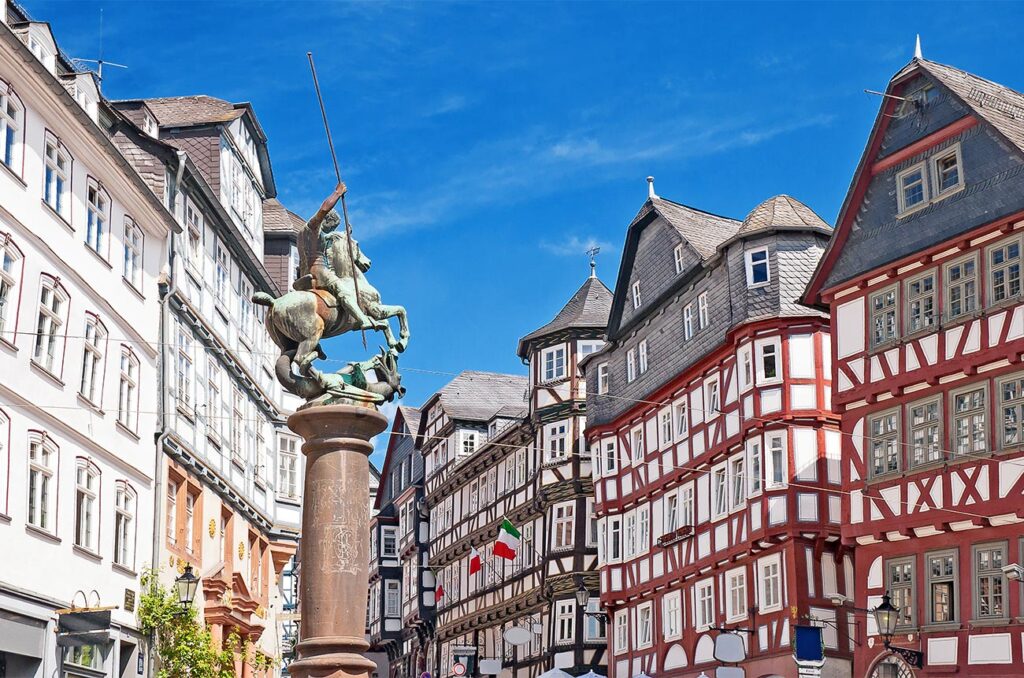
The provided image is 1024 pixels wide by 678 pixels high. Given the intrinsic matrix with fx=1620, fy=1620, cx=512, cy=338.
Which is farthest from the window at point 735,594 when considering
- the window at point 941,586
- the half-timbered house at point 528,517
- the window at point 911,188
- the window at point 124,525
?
the window at point 124,525

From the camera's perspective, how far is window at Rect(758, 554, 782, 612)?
3566 cm

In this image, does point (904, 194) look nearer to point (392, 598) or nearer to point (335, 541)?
point (335, 541)

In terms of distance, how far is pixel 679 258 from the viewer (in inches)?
1713

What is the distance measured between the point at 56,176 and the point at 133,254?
3.98 meters

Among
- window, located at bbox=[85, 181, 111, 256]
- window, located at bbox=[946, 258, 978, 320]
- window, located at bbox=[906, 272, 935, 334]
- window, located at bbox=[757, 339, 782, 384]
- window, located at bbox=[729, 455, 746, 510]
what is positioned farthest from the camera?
window, located at bbox=[729, 455, 746, 510]

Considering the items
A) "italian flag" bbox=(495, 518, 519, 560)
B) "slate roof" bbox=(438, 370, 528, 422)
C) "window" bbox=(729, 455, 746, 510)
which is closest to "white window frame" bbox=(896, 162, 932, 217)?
"window" bbox=(729, 455, 746, 510)

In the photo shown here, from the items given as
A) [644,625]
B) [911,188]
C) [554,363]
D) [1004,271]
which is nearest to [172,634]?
[1004,271]

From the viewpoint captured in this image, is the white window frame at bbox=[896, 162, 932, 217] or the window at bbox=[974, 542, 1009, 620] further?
the white window frame at bbox=[896, 162, 932, 217]

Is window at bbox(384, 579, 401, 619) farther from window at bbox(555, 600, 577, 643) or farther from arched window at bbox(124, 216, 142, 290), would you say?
arched window at bbox(124, 216, 142, 290)

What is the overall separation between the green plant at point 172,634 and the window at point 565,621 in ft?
80.0

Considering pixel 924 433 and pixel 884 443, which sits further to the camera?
pixel 884 443

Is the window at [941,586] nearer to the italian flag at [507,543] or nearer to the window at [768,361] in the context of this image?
the window at [768,361]

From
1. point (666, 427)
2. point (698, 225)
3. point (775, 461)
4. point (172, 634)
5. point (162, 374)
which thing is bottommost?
point (172, 634)

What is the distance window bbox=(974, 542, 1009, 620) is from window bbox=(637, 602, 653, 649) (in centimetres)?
1530
